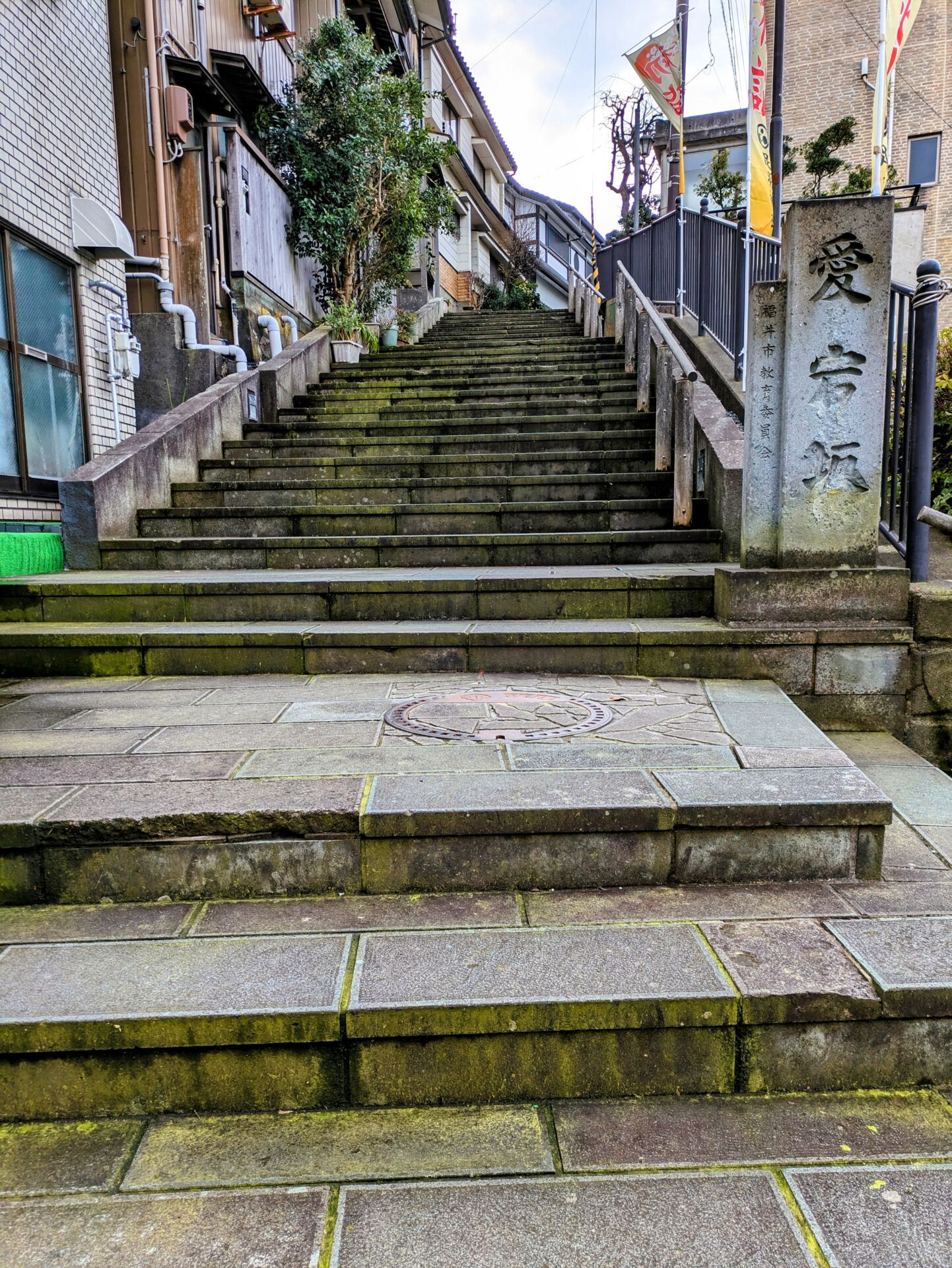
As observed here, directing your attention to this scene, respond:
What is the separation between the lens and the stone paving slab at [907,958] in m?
2.03

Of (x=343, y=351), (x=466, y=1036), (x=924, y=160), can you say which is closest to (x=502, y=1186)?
(x=466, y=1036)

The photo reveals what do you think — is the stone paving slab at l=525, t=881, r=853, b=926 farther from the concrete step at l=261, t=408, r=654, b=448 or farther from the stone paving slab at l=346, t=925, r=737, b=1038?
the concrete step at l=261, t=408, r=654, b=448

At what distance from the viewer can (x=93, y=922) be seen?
2.43 meters

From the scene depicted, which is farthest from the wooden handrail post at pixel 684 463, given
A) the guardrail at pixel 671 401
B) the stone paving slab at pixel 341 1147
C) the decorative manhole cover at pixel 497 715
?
the stone paving slab at pixel 341 1147

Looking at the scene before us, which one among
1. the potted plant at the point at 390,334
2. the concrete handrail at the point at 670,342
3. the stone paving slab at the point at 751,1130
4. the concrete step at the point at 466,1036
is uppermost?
the potted plant at the point at 390,334

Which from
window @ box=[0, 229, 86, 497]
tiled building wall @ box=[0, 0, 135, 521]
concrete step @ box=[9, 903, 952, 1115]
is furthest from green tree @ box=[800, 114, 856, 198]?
concrete step @ box=[9, 903, 952, 1115]

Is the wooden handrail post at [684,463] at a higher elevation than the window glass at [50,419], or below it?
below

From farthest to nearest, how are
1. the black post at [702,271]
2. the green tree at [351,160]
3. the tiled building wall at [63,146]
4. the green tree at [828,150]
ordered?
1. the green tree at [828,150]
2. the green tree at [351,160]
3. the black post at [702,271]
4. the tiled building wall at [63,146]

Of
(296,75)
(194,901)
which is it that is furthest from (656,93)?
(194,901)

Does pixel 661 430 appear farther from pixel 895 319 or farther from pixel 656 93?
pixel 656 93

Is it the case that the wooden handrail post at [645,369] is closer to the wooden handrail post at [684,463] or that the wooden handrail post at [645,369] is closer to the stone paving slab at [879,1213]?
the wooden handrail post at [684,463]

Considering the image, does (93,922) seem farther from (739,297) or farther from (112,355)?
(739,297)

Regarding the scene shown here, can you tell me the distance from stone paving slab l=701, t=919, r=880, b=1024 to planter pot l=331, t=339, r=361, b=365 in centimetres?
1095

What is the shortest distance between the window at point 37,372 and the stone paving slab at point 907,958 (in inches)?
259
